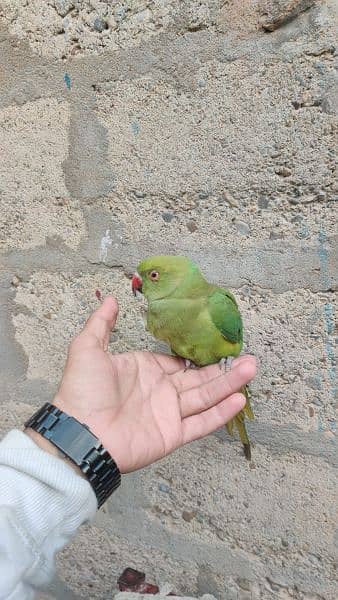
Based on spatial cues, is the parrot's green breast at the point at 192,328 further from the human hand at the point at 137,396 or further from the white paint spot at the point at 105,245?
the white paint spot at the point at 105,245

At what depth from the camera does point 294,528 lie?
1.22 meters

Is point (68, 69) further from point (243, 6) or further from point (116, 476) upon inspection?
point (116, 476)

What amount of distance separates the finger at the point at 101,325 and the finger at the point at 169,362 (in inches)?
6.8

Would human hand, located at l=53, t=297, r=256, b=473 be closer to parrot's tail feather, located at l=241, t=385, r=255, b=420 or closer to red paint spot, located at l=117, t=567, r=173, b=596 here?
parrot's tail feather, located at l=241, t=385, r=255, b=420

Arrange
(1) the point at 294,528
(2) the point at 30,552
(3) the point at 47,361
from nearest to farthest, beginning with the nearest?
1. (2) the point at 30,552
2. (1) the point at 294,528
3. (3) the point at 47,361

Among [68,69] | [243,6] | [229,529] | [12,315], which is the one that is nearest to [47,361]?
[12,315]

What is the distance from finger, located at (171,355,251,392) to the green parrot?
66mm

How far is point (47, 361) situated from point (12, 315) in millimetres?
166

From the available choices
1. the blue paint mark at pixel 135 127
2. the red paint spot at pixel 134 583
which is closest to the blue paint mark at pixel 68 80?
the blue paint mark at pixel 135 127

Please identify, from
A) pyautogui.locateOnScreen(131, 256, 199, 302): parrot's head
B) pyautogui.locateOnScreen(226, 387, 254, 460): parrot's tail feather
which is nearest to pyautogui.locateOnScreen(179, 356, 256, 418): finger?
pyautogui.locateOnScreen(226, 387, 254, 460): parrot's tail feather

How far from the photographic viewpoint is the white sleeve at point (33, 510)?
81 cm

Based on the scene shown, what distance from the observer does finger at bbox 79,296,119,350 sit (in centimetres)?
105

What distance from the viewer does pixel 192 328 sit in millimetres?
1074

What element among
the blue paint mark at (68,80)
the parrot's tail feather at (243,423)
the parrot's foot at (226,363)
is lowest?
the parrot's tail feather at (243,423)
